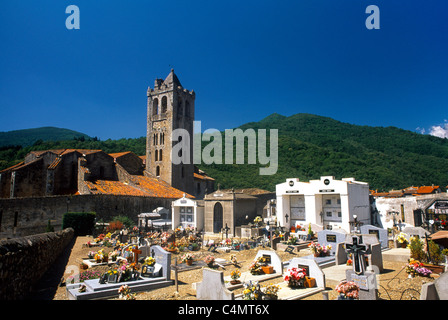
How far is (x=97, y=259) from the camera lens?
13258mm

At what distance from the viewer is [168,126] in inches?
1602

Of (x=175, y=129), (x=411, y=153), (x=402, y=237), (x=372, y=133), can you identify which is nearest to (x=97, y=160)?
(x=175, y=129)

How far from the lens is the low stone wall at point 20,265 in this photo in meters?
6.36

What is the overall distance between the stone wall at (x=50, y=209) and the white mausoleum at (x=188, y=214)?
4.35 metres

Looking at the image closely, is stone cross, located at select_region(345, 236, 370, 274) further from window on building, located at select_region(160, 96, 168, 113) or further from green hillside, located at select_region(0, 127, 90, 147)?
green hillside, located at select_region(0, 127, 90, 147)

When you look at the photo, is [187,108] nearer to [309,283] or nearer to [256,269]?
[256,269]

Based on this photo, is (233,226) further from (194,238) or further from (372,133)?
(372,133)

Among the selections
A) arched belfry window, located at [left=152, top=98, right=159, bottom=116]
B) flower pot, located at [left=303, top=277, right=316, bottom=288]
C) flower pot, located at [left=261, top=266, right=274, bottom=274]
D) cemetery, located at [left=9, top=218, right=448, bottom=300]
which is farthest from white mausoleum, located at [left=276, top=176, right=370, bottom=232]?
arched belfry window, located at [left=152, top=98, right=159, bottom=116]

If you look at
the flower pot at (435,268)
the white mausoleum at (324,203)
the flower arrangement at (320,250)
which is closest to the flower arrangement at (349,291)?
the flower pot at (435,268)

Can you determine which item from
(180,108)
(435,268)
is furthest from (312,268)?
(180,108)

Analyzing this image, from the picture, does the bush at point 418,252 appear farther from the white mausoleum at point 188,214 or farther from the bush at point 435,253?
the white mausoleum at point 188,214

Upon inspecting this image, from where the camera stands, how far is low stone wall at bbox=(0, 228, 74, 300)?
6.36 meters

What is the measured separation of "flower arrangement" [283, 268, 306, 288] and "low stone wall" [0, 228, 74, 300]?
7.45 metres
